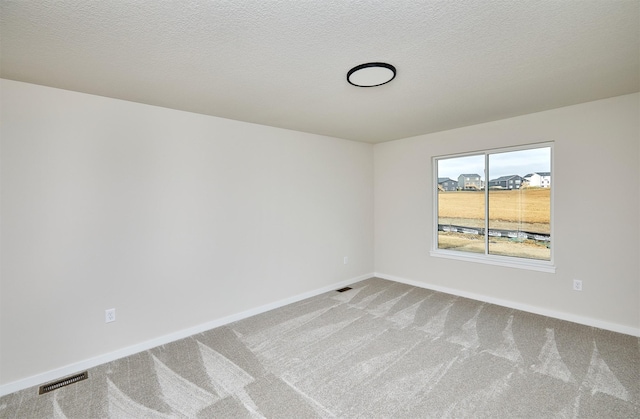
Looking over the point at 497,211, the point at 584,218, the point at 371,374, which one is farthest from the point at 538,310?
the point at 371,374

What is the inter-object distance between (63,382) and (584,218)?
16.5 ft

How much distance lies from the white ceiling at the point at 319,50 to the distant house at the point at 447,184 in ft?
5.06

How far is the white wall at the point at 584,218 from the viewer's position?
2.88 m

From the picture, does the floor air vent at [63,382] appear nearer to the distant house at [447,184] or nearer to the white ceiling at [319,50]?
the white ceiling at [319,50]

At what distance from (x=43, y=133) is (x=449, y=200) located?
4.62 metres

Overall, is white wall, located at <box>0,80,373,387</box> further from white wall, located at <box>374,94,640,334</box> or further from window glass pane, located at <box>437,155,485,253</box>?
white wall, located at <box>374,94,640,334</box>

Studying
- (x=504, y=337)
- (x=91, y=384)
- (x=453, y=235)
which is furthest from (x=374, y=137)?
(x=91, y=384)

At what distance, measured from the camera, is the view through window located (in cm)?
351

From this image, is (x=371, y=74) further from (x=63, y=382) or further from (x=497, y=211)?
(x=63, y=382)

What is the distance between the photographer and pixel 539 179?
3512 millimetres

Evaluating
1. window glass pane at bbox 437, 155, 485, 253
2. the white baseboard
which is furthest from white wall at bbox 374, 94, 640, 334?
window glass pane at bbox 437, 155, 485, 253

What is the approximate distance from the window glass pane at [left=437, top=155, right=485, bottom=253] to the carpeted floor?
1.17 m

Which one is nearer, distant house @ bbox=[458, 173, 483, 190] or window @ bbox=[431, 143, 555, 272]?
window @ bbox=[431, 143, 555, 272]

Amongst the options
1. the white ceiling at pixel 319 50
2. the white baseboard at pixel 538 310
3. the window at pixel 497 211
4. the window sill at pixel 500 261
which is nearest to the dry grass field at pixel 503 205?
the window at pixel 497 211
